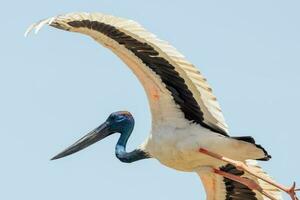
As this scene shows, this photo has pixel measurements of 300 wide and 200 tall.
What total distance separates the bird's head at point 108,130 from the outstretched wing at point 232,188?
2032 mm

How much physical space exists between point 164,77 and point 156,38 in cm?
114

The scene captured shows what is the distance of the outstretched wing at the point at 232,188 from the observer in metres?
40.3

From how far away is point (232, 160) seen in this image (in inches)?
1535

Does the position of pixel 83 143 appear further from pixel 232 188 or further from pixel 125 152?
pixel 232 188

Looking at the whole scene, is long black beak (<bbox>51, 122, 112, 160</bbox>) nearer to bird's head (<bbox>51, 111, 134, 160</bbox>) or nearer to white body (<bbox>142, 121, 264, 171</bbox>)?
bird's head (<bbox>51, 111, 134, 160</bbox>)

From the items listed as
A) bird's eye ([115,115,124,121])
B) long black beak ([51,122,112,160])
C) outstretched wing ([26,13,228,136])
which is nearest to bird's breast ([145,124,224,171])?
outstretched wing ([26,13,228,136])

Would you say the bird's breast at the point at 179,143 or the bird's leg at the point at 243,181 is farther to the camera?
the bird's leg at the point at 243,181

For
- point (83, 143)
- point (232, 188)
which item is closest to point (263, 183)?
point (232, 188)

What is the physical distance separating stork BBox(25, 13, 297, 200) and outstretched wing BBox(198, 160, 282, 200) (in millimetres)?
19

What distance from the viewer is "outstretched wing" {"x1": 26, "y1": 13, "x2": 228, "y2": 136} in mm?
36312

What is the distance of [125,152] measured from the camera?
40.6 metres

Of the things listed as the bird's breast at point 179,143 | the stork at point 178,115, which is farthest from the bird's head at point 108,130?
the bird's breast at point 179,143

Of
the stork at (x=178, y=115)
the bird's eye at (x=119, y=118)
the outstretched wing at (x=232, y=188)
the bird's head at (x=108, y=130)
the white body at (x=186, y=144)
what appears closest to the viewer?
the stork at (x=178, y=115)

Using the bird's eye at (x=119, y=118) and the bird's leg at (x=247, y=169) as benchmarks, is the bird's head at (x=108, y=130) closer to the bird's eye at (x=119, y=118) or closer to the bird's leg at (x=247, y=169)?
the bird's eye at (x=119, y=118)
